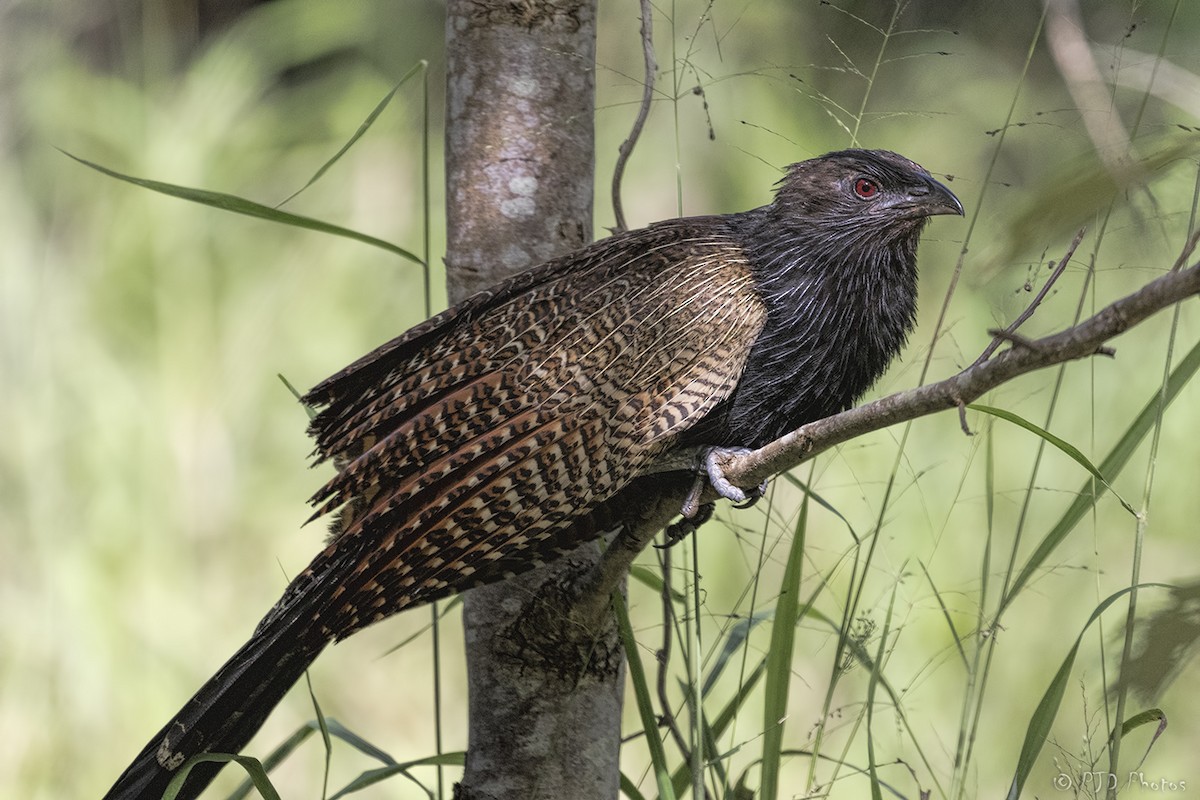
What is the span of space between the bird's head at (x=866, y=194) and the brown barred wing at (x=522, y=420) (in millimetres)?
225

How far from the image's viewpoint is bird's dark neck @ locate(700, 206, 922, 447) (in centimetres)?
191

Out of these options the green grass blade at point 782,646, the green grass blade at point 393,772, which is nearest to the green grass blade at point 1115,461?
the green grass blade at point 782,646

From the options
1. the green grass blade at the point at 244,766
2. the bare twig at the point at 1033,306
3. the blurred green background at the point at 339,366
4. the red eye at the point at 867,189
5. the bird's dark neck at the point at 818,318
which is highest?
the blurred green background at the point at 339,366

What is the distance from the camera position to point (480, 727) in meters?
2.04

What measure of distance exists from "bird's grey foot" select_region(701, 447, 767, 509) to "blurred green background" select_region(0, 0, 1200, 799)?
4.96ft

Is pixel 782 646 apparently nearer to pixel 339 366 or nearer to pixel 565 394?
pixel 565 394

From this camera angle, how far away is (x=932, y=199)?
198 cm

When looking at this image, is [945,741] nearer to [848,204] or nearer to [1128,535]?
[1128,535]

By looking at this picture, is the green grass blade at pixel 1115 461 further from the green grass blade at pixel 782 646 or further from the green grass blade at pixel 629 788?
the green grass blade at pixel 629 788

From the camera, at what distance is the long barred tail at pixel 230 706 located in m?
1.78

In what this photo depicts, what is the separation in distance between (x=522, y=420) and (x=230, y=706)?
2.04 feet

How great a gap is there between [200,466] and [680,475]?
9.93 feet

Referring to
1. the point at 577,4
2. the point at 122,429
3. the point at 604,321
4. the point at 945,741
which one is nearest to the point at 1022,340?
the point at 604,321

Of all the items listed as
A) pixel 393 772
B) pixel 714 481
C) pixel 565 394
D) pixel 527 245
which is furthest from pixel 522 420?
pixel 393 772
